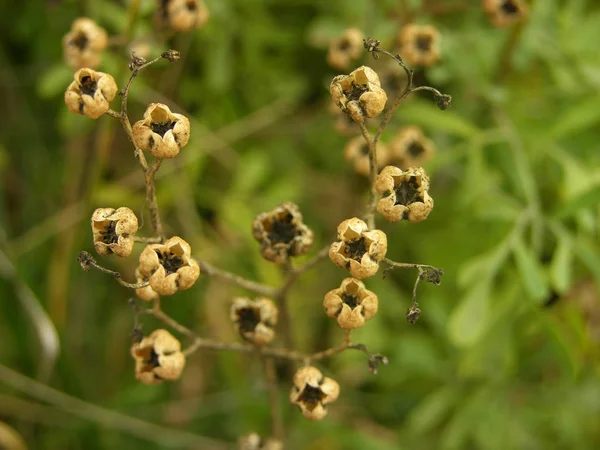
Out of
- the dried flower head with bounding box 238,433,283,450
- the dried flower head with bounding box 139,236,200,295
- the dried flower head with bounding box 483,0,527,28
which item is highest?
the dried flower head with bounding box 483,0,527,28

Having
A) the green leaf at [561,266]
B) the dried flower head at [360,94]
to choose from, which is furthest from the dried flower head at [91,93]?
the green leaf at [561,266]

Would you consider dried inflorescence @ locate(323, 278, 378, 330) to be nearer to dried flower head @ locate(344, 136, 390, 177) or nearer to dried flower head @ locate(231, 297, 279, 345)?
dried flower head @ locate(231, 297, 279, 345)

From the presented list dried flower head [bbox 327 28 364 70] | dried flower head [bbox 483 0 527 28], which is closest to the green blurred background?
dried flower head [bbox 483 0 527 28]

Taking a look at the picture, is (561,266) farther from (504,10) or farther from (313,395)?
(313,395)

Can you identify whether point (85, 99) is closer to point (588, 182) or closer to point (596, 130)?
point (588, 182)

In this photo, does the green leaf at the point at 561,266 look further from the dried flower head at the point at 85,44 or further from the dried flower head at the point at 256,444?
the dried flower head at the point at 85,44

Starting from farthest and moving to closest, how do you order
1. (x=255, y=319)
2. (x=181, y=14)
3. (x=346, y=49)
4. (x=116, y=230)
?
(x=346, y=49)
(x=181, y=14)
(x=255, y=319)
(x=116, y=230)

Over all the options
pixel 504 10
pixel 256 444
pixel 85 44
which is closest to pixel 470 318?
pixel 256 444
